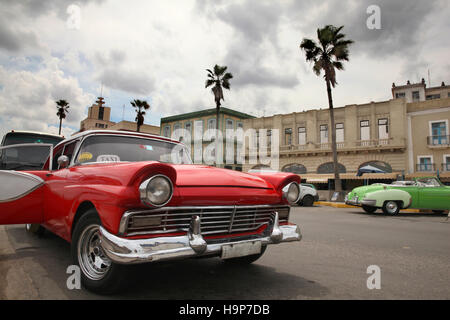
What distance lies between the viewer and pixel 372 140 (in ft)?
84.5

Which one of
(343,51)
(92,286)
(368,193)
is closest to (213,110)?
(343,51)

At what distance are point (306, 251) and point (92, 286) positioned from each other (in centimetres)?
323

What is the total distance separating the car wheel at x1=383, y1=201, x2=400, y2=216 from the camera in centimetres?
1164

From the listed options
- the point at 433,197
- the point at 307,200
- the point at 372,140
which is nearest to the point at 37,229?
the point at 433,197

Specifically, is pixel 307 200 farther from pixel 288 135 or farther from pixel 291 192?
pixel 291 192

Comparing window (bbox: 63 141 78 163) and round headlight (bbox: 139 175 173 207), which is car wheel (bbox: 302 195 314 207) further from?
round headlight (bbox: 139 175 173 207)

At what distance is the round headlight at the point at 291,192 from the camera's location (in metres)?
3.29

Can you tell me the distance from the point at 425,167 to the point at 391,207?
15656 mm

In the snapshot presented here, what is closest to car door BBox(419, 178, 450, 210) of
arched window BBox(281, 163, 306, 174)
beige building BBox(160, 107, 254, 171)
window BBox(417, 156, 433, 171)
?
window BBox(417, 156, 433, 171)

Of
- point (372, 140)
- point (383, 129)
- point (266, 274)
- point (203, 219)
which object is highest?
point (383, 129)

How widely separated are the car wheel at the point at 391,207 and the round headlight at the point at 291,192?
32.4ft

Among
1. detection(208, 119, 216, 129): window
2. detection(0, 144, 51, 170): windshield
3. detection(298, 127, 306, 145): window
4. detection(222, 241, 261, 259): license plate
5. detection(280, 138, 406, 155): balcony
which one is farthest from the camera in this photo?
detection(208, 119, 216, 129): window

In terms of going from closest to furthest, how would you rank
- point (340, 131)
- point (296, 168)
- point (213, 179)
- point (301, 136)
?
1. point (213, 179)
2. point (340, 131)
3. point (296, 168)
4. point (301, 136)
